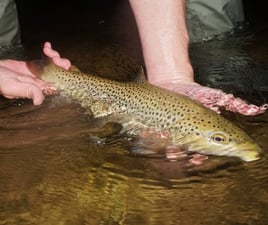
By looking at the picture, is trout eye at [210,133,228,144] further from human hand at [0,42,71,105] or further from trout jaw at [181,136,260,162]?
human hand at [0,42,71,105]

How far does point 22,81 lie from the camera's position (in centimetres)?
248

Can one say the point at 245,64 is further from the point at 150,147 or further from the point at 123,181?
the point at 123,181

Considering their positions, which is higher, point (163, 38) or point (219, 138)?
point (163, 38)

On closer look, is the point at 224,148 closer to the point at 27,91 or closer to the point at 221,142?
the point at 221,142

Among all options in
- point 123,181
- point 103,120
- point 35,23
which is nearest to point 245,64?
point 103,120

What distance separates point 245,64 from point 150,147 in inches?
54.5

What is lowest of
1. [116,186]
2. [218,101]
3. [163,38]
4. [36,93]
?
[116,186]

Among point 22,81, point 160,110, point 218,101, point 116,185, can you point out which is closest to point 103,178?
point 116,185

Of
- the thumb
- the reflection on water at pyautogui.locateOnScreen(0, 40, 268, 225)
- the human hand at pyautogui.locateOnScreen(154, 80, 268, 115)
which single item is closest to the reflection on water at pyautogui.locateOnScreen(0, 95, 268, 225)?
the reflection on water at pyautogui.locateOnScreen(0, 40, 268, 225)

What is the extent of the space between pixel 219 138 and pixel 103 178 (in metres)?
0.48

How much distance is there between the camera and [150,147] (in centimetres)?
203

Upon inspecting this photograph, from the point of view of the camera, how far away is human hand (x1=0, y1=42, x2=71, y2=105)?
2.43 meters

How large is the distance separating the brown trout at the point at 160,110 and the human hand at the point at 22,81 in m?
0.06

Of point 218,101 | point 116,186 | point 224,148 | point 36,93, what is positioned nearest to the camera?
point 116,186
